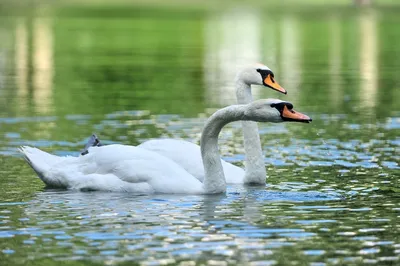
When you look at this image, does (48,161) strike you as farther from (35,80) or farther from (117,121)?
(35,80)

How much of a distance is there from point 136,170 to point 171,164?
19.7 inches

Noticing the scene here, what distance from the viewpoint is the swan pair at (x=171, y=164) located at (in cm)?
1493

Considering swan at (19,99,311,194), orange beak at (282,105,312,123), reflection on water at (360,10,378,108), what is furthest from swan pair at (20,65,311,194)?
reflection on water at (360,10,378,108)

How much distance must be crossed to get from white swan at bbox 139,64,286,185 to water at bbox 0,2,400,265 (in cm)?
35

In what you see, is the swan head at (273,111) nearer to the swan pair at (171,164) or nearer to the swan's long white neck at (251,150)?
the swan pair at (171,164)

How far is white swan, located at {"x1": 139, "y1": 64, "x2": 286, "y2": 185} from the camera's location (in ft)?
53.0

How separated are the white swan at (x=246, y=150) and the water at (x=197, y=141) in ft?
1.16

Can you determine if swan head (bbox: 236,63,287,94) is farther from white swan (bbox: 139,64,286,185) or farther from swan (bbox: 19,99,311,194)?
swan (bbox: 19,99,311,194)

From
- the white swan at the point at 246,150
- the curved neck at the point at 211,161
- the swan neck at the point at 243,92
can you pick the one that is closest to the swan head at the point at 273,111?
the curved neck at the point at 211,161

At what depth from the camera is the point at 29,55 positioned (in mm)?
46969

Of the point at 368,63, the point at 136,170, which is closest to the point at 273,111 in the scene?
the point at 136,170

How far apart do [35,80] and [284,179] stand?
764 inches

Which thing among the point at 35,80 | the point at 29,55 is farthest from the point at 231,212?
the point at 29,55

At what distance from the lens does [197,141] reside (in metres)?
20.5
